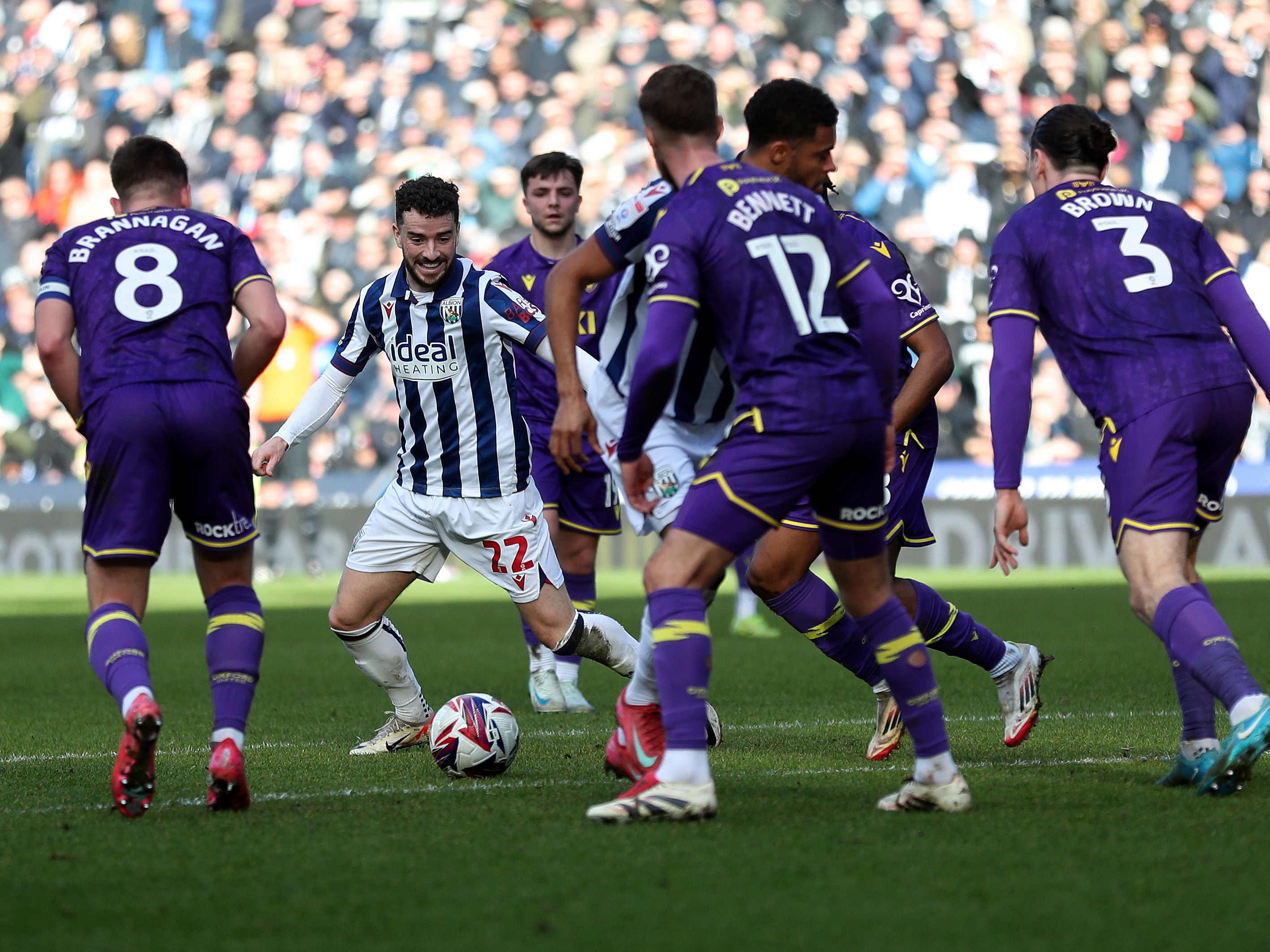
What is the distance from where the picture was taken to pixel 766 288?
397 cm

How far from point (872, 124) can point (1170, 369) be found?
15.1 metres

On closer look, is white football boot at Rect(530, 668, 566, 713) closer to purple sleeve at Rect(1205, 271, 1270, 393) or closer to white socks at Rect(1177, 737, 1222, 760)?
white socks at Rect(1177, 737, 1222, 760)

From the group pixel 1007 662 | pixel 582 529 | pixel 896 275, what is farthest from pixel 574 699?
pixel 896 275

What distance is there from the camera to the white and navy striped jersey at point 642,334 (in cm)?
414

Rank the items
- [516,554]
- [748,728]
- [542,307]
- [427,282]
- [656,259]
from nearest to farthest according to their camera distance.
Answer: [656,259] → [427,282] → [516,554] → [748,728] → [542,307]

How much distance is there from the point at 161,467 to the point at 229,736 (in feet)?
2.56

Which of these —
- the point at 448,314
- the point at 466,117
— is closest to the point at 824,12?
the point at 466,117

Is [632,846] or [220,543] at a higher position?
[220,543]

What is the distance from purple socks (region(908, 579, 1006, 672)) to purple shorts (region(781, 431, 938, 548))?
24cm

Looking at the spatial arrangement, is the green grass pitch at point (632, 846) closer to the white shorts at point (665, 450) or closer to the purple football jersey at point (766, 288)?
the white shorts at point (665, 450)

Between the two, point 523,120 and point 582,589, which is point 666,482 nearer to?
point 582,589

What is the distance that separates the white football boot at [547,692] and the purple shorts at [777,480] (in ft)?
10.3

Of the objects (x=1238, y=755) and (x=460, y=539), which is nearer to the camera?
(x=1238, y=755)

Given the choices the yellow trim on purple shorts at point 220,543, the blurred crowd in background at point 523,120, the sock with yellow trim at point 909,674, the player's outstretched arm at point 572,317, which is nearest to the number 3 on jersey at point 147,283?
the yellow trim on purple shorts at point 220,543
